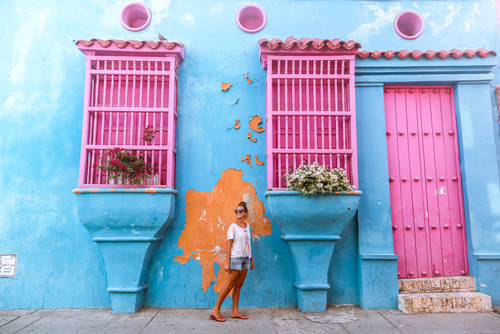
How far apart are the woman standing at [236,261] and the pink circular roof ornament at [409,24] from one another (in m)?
3.59

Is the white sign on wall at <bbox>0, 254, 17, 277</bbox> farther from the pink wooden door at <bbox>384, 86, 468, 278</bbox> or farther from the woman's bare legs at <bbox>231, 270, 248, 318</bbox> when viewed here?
the pink wooden door at <bbox>384, 86, 468, 278</bbox>

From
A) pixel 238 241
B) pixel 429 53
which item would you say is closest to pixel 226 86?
pixel 238 241

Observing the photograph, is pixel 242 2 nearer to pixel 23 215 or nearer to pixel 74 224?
pixel 74 224

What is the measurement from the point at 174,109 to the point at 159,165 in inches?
31.9

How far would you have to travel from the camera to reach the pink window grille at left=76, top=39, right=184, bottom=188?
4.23 m

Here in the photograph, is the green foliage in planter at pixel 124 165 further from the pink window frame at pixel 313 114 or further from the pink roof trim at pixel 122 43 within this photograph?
the pink window frame at pixel 313 114

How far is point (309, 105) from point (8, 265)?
464cm

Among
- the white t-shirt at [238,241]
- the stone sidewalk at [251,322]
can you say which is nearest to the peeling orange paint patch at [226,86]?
the white t-shirt at [238,241]

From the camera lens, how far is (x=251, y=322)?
3.77 metres

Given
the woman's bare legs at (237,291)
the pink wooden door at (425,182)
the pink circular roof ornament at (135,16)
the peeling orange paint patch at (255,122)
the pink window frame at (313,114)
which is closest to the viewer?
the woman's bare legs at (237,291)

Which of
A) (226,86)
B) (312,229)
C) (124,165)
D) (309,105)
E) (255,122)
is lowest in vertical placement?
(312,229)

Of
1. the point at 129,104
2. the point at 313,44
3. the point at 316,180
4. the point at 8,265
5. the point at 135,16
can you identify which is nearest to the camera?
the point at 316,180

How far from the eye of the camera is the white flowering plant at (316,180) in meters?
3.88

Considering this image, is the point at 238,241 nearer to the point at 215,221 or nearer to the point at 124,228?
the point at 215,221
